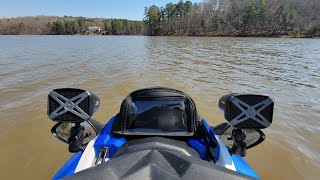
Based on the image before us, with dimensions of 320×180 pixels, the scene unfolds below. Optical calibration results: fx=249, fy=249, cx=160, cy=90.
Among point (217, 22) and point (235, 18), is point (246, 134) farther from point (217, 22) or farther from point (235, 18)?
point (235, 18)

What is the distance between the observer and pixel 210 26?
268 feet

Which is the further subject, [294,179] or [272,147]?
[272,147]

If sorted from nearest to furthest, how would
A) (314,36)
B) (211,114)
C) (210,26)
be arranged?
(211,114)
(314,36)
(210,26)

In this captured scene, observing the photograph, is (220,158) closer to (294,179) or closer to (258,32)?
(294,179)

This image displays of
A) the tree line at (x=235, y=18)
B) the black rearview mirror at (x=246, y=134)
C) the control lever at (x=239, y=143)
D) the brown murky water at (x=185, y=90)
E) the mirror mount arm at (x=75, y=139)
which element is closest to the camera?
the control lever at (x=239, y=143)

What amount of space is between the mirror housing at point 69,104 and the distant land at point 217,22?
70.2m

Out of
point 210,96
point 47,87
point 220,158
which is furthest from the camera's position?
point 47,87

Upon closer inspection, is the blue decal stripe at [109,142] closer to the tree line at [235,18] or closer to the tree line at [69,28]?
the tree line at [235,18]

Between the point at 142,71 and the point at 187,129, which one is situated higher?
the point at 187,129

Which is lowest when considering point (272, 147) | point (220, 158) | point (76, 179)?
point (272, 147)

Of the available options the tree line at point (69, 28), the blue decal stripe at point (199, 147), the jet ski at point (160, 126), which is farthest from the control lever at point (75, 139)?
the tree line at point (69, 28)

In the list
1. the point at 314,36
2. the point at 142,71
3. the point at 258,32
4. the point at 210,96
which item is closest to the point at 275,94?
the point at 210,96

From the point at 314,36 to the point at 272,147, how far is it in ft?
219

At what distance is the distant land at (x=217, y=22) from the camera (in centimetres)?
7219
